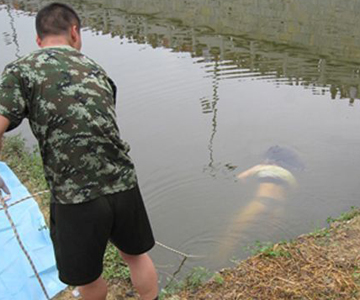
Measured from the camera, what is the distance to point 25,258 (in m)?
3.49

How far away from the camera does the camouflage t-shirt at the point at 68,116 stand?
1992 millimetres

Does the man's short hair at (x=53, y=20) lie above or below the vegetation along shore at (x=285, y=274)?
above

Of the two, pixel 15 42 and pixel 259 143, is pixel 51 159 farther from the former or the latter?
pixel 15 42

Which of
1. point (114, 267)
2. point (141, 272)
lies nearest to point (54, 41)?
point (141, 272)

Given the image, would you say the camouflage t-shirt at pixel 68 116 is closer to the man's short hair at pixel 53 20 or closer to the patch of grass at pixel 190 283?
the man's short hair at pixel 53 20

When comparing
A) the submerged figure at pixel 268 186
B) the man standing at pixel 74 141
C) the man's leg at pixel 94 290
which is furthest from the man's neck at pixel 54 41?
the submerged figure at pixel 268 186

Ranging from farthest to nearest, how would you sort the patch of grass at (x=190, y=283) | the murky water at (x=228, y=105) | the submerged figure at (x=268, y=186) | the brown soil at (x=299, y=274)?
1. the murky water at (x=228, y=105)
2. the submerged figure at (x=268, y=186)
3. the patch of grass at (x=190, y=283)
4. the brown soil at (x=299, y=274)

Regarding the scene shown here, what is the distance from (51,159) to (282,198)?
3.35 metres

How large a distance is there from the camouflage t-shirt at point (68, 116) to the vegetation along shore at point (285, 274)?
4.12ft

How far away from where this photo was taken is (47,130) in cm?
207

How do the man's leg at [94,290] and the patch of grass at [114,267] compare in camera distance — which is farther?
the patch of grass at [114,267]

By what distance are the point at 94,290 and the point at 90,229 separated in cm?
49

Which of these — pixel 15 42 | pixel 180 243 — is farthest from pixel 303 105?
pixel 15 42

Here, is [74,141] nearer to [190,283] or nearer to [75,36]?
[75,36]
